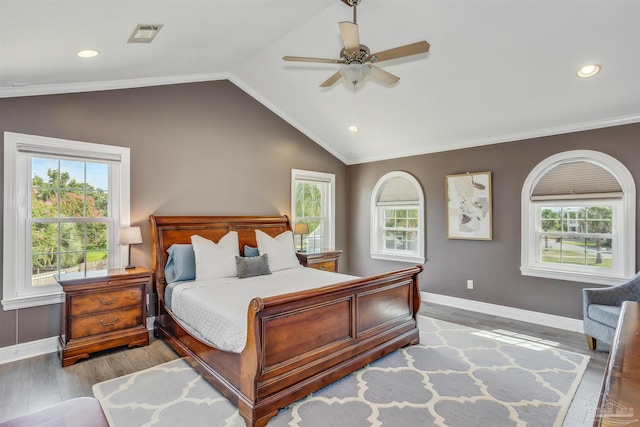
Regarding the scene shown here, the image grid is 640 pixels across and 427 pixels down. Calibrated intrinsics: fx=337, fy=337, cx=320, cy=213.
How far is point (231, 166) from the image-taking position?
4809mm

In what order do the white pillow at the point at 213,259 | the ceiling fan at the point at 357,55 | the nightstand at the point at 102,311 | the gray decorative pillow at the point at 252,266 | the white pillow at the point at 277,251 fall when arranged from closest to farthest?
1. the ceiling fan at the point at 357,55
2. the nightstand at the point at 102,311
3. the white pillow at the point at 213,259
4. the gray decorative pillow at the point at 252,266
5. the white pillow at the point at 277,251

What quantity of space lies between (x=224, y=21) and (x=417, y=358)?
142 inches

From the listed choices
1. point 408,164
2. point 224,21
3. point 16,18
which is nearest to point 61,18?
point 16,18

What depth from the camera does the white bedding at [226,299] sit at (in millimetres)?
2475

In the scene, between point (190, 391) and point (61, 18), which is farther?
point (190, 391)

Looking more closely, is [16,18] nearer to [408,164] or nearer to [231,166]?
[231,166]

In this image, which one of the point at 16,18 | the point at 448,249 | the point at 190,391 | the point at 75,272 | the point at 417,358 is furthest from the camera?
the point at 448,249

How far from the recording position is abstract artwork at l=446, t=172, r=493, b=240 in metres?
4.73

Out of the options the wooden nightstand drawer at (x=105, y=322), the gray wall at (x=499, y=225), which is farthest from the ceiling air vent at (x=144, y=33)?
the gray wall at (x=499, y=225)

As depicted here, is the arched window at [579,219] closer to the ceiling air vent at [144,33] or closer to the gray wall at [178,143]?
the gray wall at [178,143]

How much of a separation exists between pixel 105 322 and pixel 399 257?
4264 millimetres

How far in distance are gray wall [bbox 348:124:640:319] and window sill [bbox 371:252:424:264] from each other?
10 cm

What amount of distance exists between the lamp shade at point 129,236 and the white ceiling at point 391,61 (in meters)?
1.54

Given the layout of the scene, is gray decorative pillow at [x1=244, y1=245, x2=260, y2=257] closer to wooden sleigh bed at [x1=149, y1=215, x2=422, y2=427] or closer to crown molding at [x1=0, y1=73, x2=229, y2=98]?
wooden sleigh bed at [x1=149, y1=215, x2=422, y2=427]
